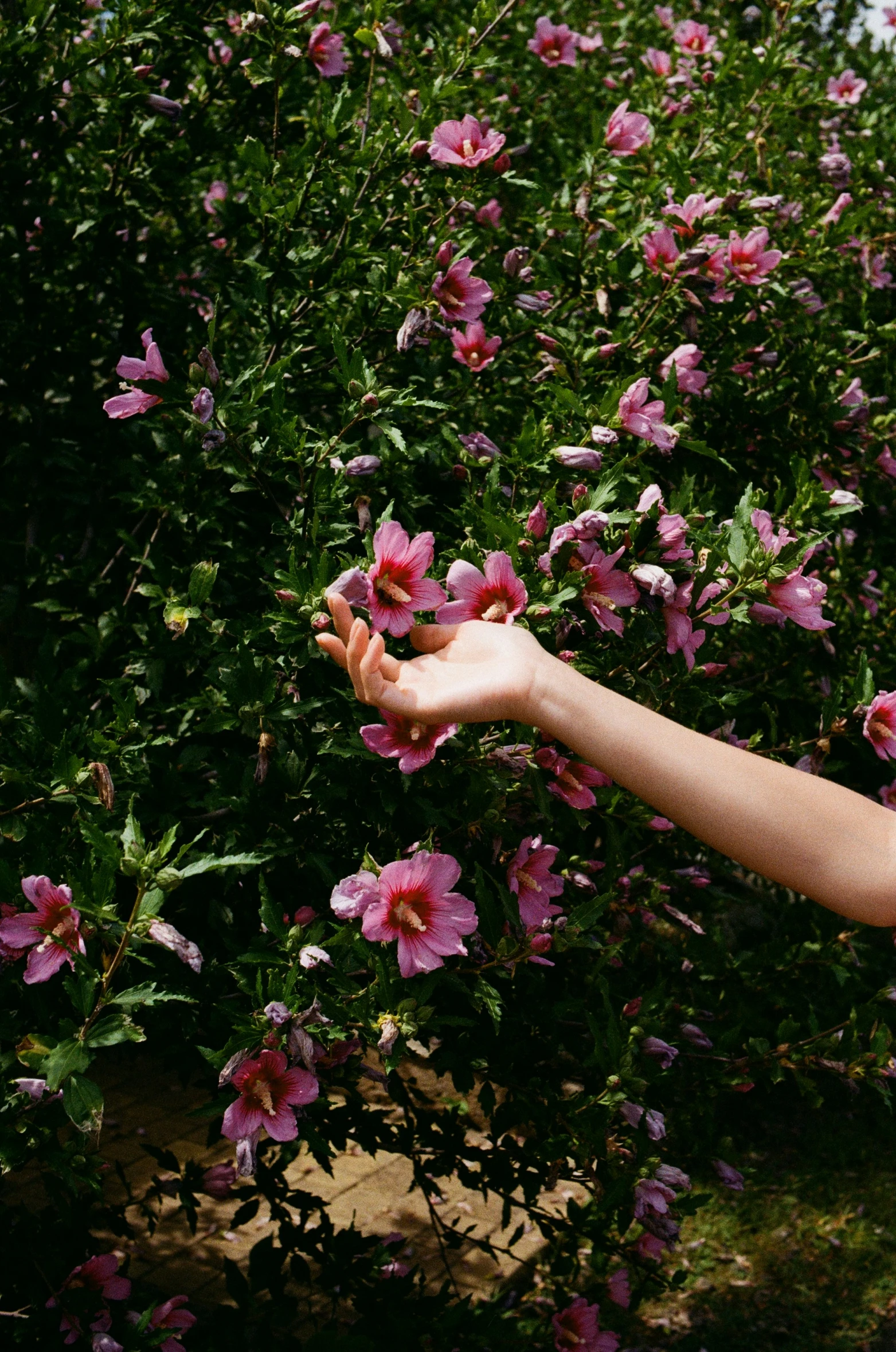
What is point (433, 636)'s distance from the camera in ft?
5.36

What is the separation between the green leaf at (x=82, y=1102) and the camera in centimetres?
157

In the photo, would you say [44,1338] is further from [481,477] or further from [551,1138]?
[481,477]

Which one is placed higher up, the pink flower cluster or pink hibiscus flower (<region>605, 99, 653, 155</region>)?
pink hibiscus flower (<region>605, 99, 653, 155</region>)

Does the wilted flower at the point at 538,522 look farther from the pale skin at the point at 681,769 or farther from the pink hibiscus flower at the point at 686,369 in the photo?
the pink hibiscus flower at the point at 686,369

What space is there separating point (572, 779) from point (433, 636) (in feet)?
1.38

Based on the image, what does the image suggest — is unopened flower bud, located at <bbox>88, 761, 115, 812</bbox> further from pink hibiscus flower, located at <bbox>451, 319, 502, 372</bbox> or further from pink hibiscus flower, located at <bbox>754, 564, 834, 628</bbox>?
pink hibiscus flower, located at <bbox>451, 319, 502, 372</bbox>

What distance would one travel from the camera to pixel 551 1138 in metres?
2.09

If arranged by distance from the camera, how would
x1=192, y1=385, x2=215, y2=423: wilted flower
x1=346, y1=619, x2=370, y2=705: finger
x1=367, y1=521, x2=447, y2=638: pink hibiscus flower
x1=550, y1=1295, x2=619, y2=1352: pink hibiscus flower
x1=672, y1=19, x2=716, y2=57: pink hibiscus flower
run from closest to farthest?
x1=346, y1=619, x2=370, y2=705: finger < x1=367, y1=521, x2=447, y2=638: pink hibiscus flower < x1=192, y1=385, x2=215, y2=423: wilted flower < x1=550, y1=1295, x2=619, y2=1352: pink hibiscus flower < x1=672, y1=19, x2=716, y2=57: pink hibiscus flower

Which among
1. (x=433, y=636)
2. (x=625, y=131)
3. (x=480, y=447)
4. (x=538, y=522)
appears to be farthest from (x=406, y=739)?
(x=625, y=131)

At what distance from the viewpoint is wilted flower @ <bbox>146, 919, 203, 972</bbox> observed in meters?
1.55

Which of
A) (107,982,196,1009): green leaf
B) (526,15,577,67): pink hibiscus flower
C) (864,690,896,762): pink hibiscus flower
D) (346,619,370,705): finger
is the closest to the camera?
(346,619,370,705): finger

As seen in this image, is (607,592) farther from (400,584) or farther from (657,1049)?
(657,1049)

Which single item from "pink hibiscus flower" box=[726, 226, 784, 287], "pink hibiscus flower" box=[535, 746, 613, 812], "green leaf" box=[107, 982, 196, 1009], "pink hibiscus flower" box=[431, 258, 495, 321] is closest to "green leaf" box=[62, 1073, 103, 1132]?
"green leaf" box=[107, 982, 196, 1009]

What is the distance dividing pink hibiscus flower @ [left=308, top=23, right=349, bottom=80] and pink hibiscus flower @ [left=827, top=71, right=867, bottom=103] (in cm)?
225
